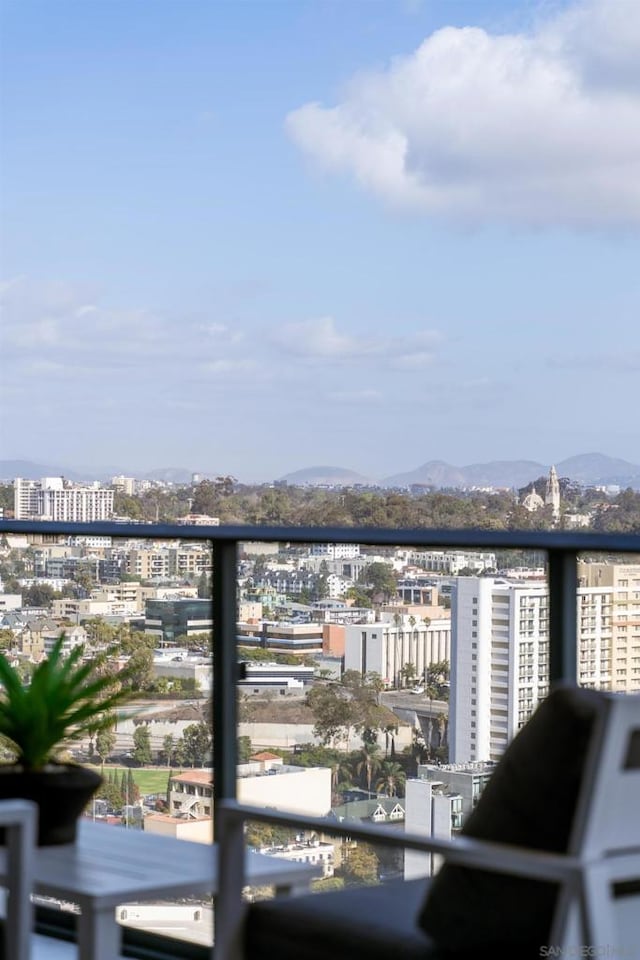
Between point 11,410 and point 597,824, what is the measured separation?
29.6 m

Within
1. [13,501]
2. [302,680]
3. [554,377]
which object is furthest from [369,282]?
[302,680]

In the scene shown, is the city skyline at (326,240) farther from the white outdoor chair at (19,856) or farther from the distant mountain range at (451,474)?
the white outdoor chair at (19,856)

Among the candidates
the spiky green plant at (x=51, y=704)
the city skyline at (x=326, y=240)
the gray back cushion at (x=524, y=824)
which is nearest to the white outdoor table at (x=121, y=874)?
the spiky green plant at (x=51, y=704)

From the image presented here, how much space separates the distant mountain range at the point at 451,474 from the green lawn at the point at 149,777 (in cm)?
2200

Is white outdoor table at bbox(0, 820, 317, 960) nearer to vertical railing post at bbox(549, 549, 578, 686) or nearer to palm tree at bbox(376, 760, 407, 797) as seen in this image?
vertical railing post at bbox(549, 549, 578, 686)

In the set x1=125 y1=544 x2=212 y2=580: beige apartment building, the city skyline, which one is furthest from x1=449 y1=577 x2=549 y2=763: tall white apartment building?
the city skyline

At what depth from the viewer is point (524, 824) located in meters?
1.90

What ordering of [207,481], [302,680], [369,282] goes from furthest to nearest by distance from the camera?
[369,282]
[207,481]
[302,680]

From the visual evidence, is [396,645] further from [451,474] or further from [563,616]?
[451,474]

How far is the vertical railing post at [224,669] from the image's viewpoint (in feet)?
11.5

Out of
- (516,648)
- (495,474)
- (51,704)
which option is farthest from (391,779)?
(495,474)

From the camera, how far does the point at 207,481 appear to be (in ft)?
93.2

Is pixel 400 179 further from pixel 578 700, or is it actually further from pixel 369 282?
pixel 578 700

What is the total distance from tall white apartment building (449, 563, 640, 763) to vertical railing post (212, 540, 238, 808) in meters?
0.56
